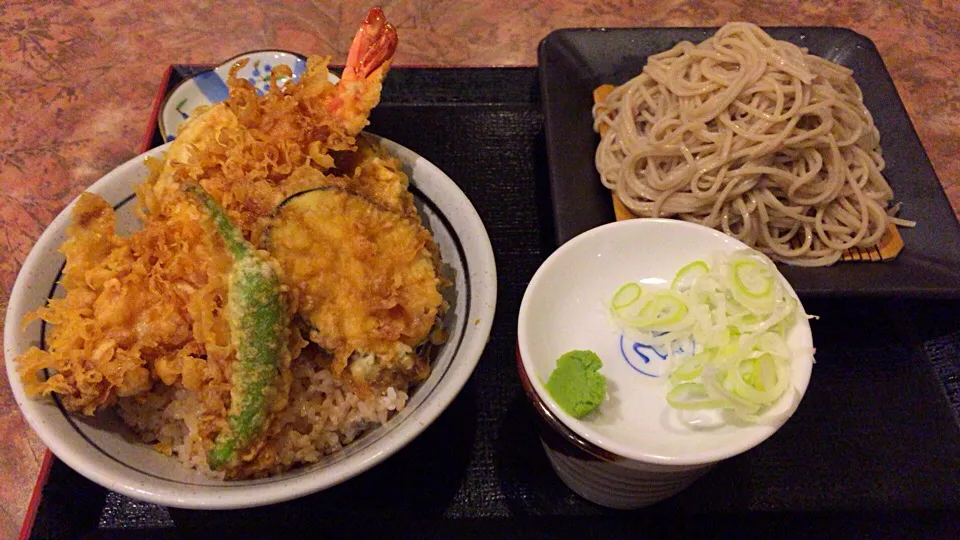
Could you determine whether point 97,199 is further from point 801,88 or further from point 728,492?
point 801,88

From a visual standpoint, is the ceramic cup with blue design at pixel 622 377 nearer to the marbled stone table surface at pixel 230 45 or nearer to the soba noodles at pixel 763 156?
the soba noodles at pixel 763 156

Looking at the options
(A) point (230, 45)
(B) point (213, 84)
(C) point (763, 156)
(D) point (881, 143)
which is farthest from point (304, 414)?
(D) point (881, 143)

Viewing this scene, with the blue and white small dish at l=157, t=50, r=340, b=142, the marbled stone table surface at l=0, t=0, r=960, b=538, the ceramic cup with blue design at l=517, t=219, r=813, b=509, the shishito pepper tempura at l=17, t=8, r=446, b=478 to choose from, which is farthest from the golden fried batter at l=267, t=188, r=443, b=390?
the marbled stone table surface at l=0, t=0, r=960, b=538

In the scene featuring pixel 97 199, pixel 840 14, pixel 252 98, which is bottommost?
pixel 840 14

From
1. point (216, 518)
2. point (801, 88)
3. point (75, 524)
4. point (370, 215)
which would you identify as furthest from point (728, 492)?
point (75, 524)

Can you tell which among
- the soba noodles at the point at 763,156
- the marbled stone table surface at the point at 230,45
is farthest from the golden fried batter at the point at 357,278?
the marbled stone table surface at the point at 230,45

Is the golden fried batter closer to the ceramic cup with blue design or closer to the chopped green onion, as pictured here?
the ceramic cup with blue design
